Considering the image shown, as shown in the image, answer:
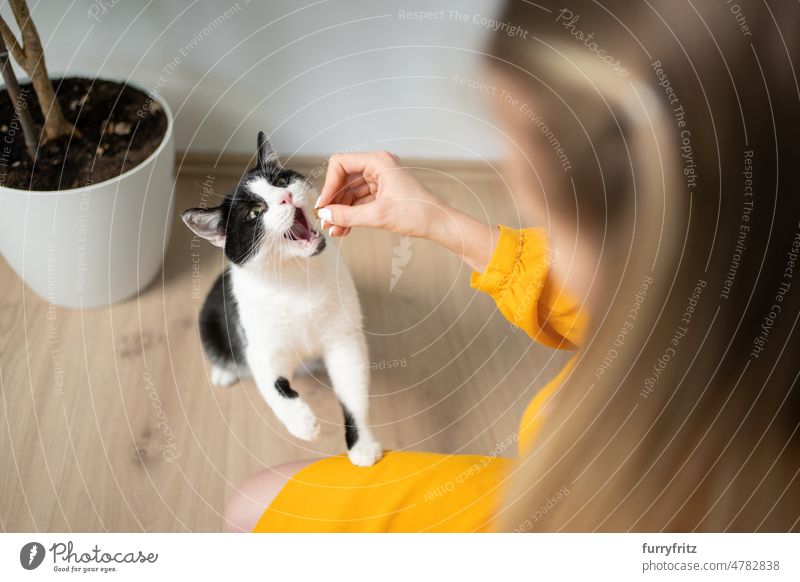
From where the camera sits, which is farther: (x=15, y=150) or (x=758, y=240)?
(x=15, y=150)

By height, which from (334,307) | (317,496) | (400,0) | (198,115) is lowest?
(317,496)

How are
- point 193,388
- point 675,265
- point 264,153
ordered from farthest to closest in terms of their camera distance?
point 193,388, point 264,153, point 675,265

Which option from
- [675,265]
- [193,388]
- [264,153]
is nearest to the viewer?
[675,265]

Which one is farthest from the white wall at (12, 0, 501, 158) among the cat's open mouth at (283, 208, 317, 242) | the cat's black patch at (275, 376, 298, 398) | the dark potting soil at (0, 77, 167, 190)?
the cat's black patch at (275, 376, 298, 398)

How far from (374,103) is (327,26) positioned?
10 centimetres

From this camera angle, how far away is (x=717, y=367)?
57cm

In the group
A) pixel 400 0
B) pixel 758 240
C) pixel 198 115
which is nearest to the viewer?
pixel 758 240

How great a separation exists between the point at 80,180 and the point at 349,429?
40 cm

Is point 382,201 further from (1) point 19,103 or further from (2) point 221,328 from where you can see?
(1) point 19,103

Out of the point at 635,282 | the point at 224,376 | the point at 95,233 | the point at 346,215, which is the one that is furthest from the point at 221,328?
the point at 635,282

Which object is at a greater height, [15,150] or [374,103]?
[374,103]

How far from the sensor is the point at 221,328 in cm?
76
